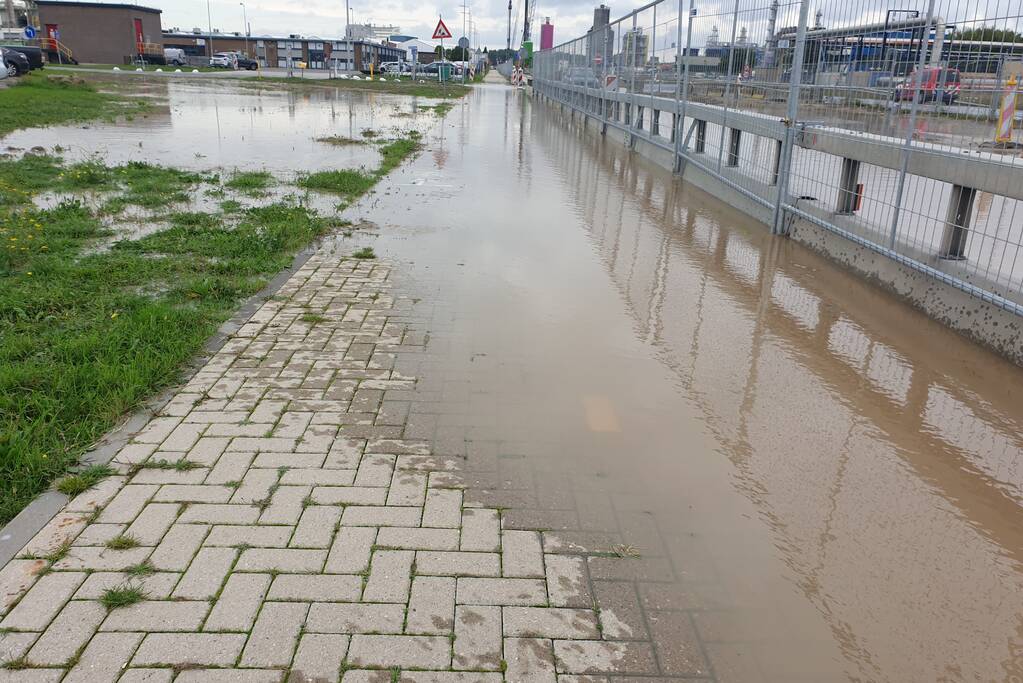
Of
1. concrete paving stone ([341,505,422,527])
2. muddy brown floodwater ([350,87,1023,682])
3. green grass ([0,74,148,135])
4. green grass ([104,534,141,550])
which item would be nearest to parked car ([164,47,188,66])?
green grass ([0,74,148,135])

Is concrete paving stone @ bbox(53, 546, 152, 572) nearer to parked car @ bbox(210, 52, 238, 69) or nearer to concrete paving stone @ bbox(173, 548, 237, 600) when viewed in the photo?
concrete paving stone @ bbox(173, 548, 237, 600)

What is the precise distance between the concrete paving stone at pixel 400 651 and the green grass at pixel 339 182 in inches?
356

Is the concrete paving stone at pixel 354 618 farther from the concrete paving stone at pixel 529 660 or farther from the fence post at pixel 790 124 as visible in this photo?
the fence post at pixel 790 124

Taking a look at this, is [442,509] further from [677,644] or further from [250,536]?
[677,644]

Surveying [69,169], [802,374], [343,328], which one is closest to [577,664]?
[802,374]

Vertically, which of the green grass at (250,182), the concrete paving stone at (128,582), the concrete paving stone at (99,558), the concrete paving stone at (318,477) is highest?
the green grass at (250,182)

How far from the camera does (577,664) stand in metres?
2.63

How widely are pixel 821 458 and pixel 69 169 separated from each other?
39.1ft

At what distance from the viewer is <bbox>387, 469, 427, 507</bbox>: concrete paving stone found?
3539mm

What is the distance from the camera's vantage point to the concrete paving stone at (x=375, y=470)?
3.68 m

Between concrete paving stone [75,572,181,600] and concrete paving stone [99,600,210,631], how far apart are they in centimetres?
5

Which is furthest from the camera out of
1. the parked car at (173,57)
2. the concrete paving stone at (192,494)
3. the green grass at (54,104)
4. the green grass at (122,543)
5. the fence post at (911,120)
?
the parked car at (173,57)

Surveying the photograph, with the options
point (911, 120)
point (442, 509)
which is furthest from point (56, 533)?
point (911, 120)

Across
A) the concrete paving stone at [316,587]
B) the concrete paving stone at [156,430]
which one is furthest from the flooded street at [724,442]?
the concrete paving stone at [156,430]
